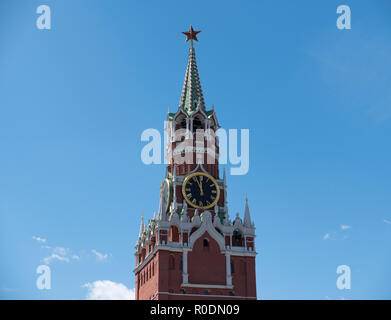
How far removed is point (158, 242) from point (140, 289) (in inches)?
426

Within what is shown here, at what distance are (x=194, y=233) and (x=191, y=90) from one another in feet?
79.8

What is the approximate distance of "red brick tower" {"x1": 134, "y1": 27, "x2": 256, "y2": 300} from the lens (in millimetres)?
80938

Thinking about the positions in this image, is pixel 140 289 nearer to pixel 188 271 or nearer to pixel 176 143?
pixel 188 271

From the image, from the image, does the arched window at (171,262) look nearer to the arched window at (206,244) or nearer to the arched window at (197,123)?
the arched window at (206,244)

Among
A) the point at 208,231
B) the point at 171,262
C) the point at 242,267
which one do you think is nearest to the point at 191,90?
the point at 208,231

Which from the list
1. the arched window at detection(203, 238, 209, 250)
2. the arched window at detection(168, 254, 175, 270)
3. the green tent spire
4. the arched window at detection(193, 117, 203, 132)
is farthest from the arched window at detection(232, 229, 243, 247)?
the green tent spire

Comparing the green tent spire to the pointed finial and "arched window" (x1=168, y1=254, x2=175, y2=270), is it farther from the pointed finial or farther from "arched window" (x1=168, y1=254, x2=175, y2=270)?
"arched window" (x1=168, y1=254, x2=175, y2=270)

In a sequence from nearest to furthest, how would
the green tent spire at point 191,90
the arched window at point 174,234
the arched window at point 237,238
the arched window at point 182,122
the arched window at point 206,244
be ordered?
the arched window at point 206,244 → the arched window at point 174,234 → the arched window at point 237,238 → the arched window at point 182,122 → the green tent spire at point 191,90

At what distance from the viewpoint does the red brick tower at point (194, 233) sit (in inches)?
3187

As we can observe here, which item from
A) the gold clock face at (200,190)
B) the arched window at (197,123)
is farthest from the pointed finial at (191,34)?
the gold clock face at (200,190)

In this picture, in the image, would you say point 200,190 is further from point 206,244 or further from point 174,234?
point 206,244
